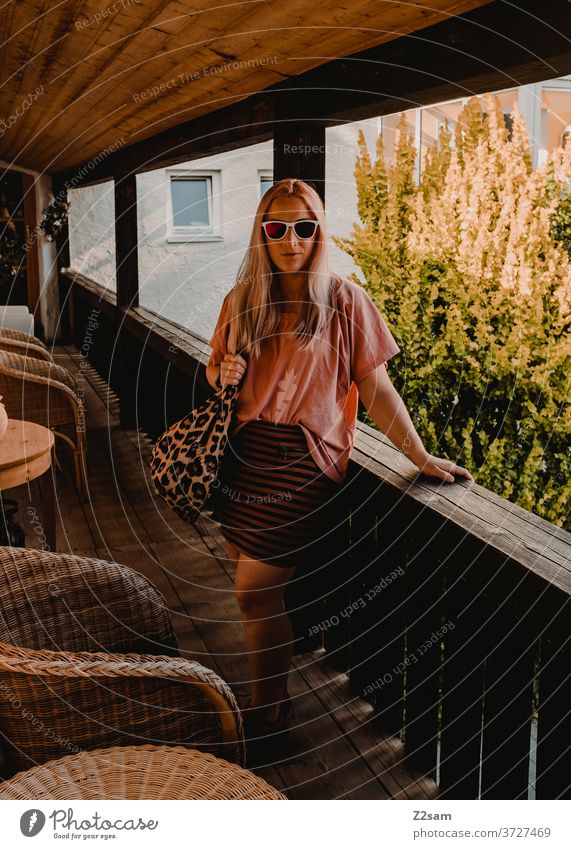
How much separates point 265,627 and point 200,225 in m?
8.60

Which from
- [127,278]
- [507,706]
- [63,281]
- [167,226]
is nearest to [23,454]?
[507,706]

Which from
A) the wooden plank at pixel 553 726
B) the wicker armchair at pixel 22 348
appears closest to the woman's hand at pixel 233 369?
the wooden plank at pixel 553 726

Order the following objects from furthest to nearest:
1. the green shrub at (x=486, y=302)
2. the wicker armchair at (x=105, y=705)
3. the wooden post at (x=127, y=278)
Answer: the wooden post at (x=127, y=278), the green shrub at (x=486, y=302), the wicker armchair at (x=105, y=705)

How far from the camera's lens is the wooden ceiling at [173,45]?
5.65ft

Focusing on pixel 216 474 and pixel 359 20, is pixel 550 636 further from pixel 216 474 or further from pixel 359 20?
pixel 359 20

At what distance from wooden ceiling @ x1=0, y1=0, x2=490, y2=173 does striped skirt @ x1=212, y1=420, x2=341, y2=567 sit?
0.88 metres

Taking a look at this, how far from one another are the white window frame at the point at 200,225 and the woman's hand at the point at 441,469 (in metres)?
7.81

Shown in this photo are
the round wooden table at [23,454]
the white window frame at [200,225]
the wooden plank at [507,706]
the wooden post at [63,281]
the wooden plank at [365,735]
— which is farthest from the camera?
the white window frame at [200,225]

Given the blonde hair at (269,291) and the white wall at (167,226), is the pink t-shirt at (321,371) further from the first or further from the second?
the white wall at (167,226)

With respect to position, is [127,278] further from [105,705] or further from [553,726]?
[553,726]

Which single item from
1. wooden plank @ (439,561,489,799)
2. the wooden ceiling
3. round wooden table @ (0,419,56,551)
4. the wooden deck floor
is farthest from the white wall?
wooden plank @ (439,561,489,799)

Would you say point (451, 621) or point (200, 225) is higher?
point (200, 225)

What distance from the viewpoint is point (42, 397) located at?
12.5 feet

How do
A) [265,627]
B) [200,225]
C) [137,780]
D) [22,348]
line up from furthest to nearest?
[200,225], [22,348], [265,627], [137,780]
